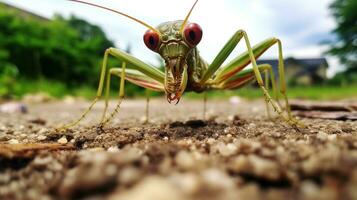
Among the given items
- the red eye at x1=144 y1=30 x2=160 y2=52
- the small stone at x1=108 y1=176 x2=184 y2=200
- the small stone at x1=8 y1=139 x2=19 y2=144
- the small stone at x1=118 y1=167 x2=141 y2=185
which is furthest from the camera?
the red eye at x1=144 y1=30 x2=160 y2=52

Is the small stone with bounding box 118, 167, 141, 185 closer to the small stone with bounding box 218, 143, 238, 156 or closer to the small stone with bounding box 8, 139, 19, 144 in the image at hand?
the small stone with bounding box 218, 143, 238, 156

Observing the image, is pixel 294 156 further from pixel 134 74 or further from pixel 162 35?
pixel 134 74

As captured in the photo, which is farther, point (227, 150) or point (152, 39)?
point (152, 39)

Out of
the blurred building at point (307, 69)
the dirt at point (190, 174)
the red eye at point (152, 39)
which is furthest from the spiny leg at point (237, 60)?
the blurred building at point (307, 69)

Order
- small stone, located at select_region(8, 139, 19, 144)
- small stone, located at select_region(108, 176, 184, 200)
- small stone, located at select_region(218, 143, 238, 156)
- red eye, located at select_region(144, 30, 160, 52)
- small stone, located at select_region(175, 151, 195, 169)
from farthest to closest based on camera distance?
red eye, located at select_region(144, 30, 160, 52) < small stone, located at select_region(8, 139, 19, 144) < small stone, located at select_region(218, 143, 238, 156) < small stone, located at select_region(175, 151, 195, 169) < small stone, located at select_region(108, 176, 184, 200)

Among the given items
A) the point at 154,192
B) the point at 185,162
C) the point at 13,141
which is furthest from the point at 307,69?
the point at 154,192

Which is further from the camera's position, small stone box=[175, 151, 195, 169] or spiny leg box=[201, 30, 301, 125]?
spiny leg box=[201, 30, 301, 125]

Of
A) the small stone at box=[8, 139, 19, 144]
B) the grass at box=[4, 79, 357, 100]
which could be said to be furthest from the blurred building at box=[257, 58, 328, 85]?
the small stone at box=[8, 139, 19, 144]

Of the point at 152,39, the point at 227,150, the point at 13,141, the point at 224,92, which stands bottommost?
the point at 13,141

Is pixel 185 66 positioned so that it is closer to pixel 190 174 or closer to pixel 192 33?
pixel 192 33
